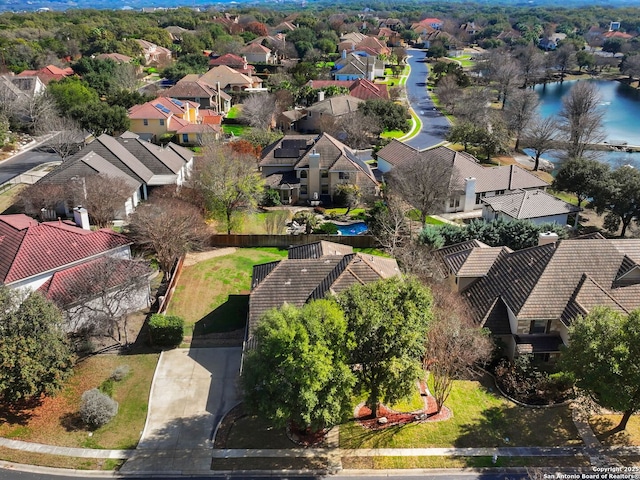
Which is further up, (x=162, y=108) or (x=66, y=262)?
(x=66, y=262)

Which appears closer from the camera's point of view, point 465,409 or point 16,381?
point 16,381

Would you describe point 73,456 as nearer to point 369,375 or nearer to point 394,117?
point 369,375

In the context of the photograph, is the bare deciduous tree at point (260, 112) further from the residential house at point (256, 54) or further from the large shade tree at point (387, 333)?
the large shade tree at point (387, 333)

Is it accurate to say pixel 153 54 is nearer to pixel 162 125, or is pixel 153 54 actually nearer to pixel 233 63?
pixel 233 63

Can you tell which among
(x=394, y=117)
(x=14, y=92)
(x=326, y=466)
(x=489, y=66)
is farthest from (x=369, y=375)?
(x=489, y=66)

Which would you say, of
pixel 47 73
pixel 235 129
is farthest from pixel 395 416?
pixel 47 73

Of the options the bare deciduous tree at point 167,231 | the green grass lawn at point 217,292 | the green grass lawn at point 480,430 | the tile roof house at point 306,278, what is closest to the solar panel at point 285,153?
the green grass lawn at point 217,292

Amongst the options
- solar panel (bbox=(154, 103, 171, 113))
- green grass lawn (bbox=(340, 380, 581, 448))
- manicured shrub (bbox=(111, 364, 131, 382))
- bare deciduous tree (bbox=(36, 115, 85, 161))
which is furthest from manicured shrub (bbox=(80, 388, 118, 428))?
solar panel (bbox=(154, 103, 171, 113))
